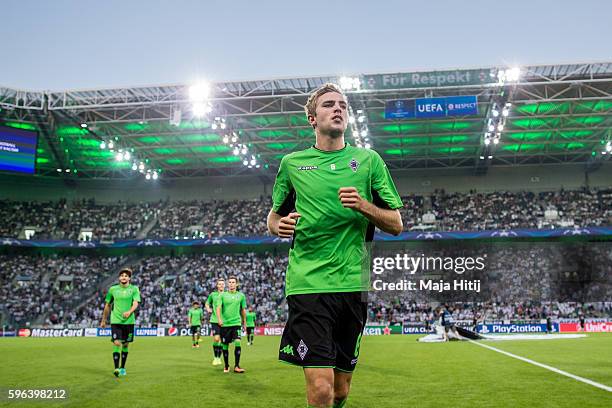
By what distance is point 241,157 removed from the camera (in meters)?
43.2

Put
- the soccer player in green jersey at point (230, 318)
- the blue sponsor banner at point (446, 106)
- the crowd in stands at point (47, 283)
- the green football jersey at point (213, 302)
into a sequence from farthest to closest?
the crowd in stands at point (47, 283), the blue sponsor banner at point (446, 106), the green football jersey at point (213, 302), the soccer player in green jersey at point (230, 318)

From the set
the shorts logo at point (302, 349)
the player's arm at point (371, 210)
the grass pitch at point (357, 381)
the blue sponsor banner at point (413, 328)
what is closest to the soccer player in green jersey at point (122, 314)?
the grass pitch at point (357, 381)

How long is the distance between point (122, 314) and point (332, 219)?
985cm

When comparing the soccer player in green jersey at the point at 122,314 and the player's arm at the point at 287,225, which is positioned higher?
the player's arm at the point at 287,225

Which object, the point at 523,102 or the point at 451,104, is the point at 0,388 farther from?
Result: the point at 523,102

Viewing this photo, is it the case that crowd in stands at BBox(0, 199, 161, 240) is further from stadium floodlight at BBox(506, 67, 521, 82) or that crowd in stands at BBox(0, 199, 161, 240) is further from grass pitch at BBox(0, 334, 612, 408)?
stadium floodlight at BBox(506, 67, 521, 82)

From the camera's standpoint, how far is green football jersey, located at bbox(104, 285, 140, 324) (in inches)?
490

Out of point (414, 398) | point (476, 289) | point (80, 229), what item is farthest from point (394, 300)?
point (414, 398)

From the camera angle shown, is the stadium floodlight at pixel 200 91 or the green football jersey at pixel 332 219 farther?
the stadium floodlight at pixel 200 91

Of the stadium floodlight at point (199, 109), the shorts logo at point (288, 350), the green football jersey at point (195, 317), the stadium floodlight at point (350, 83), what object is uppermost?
the stadium floodlight at point (350, 83)

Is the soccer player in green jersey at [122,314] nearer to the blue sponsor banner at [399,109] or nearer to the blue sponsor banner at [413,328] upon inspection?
the blue sponsor banner at [399,109]

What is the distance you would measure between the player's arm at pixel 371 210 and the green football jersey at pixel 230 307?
9617 mm

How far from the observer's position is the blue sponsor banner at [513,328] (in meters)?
33.3

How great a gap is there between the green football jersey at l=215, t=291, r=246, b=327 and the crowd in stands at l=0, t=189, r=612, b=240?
102ft
